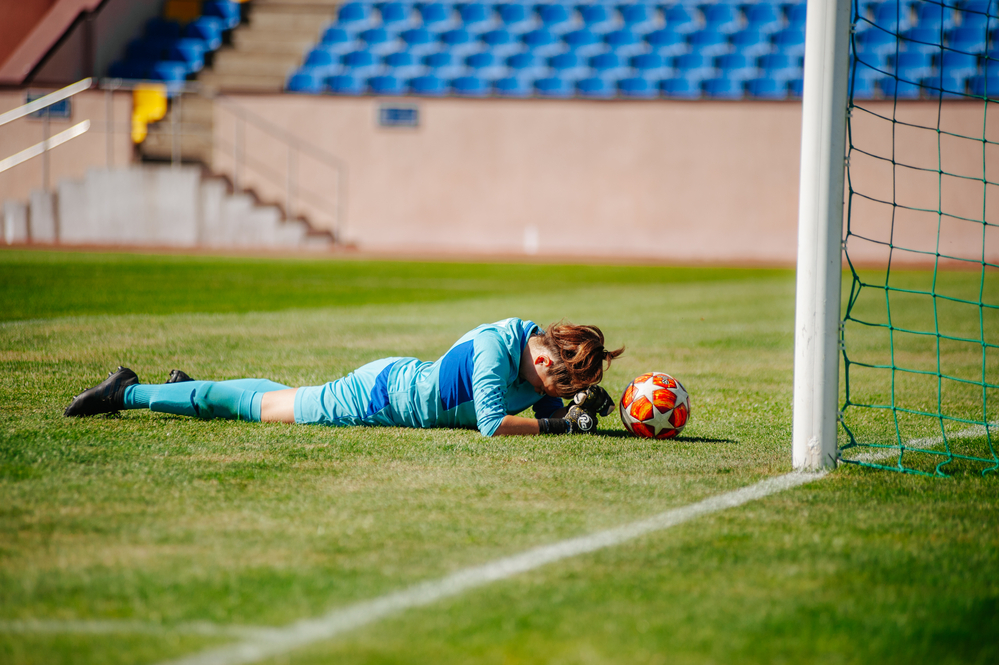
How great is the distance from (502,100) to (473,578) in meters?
22.8

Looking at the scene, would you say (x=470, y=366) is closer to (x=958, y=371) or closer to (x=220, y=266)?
(x=958, y=371)

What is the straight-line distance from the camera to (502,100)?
24.7m

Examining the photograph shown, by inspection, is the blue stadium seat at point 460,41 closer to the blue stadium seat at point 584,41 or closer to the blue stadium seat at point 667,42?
the blue stadium seat at point 584,41

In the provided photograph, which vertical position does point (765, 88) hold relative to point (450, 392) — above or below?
above

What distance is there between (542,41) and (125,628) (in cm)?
2619

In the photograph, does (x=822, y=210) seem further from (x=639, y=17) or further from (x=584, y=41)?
(x=639, y=17)

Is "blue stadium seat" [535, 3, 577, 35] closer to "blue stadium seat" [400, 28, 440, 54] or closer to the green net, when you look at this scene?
"blue stadium seat" [400, 28, 440, 54]

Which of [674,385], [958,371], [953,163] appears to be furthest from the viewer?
[953,163]

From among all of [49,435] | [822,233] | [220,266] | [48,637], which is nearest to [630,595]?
[48,637]

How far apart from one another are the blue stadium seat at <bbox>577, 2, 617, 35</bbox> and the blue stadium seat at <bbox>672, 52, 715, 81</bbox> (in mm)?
2355

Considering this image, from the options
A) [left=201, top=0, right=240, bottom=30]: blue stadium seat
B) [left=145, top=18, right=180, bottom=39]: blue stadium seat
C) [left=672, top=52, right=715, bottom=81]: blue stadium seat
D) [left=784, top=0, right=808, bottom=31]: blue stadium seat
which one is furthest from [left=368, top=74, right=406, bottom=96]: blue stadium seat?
[left=784, top=0, right=808, bottom=31]: blue stadium seat

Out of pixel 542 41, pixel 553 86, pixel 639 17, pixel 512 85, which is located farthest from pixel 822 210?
pixel 639 17

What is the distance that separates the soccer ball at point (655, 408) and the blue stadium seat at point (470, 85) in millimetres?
21689

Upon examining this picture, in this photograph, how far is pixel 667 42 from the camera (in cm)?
2638
